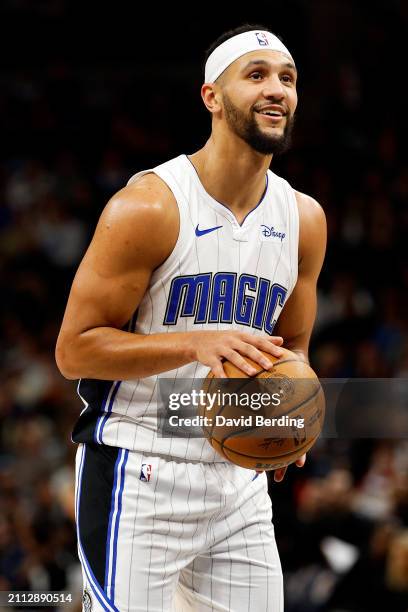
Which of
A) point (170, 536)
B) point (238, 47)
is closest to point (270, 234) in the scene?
point (238, 47)

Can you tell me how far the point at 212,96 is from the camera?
3855mm

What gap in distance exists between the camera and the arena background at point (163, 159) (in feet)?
21.6

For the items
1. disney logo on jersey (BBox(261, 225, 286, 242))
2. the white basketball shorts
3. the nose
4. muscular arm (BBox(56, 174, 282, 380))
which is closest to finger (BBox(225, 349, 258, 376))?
muscular arm (BBox(56, 174, 282, 380))

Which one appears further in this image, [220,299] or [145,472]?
[220,299]

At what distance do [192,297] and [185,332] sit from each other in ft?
0.72

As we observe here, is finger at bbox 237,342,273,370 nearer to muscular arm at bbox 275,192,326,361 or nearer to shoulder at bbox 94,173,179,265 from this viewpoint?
shoulder at bbox 94,173,179,265

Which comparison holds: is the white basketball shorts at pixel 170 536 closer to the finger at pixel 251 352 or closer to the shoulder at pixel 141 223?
the finger at pixel 251 352

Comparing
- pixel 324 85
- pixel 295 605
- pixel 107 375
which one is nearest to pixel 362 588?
pixel 295 605

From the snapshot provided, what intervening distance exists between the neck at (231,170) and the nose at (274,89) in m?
0.19

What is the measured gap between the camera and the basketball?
10.6ft

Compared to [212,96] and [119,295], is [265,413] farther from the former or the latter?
[212,96]

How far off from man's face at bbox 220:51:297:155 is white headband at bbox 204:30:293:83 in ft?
0.10

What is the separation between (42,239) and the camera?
10180mm

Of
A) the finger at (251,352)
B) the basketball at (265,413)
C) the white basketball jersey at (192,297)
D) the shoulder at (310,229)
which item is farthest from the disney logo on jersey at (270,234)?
the finger at (251,352)
